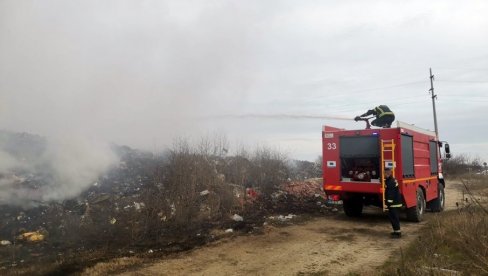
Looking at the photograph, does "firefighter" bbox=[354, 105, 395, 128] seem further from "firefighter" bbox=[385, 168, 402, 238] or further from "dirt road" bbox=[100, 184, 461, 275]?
"dirt road" bbox=[100, 184, 461, 275]

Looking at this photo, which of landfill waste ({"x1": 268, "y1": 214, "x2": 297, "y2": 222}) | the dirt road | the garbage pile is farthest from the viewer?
the garbage pile

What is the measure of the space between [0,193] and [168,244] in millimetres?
4805

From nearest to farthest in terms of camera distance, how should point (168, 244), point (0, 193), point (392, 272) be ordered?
point (392, 272) → point (168, 244) → point (0, 193)

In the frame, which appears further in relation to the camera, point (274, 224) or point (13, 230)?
point (274, 224)

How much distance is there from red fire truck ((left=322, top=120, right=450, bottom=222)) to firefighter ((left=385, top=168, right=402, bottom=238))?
0.61m

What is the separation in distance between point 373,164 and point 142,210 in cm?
611

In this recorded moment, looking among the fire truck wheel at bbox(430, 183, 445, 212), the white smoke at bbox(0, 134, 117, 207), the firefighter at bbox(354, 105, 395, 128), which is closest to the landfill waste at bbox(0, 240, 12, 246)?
the white smoke at bbox(0, 134, 117, 207)

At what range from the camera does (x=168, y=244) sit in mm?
8117

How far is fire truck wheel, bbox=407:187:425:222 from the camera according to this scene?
1058cm

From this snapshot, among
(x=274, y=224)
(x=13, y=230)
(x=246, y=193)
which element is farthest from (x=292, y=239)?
(x=13, y=230)

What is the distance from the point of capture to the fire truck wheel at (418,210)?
34.7 ft

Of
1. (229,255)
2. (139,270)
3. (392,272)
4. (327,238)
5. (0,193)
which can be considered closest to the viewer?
(392,272)

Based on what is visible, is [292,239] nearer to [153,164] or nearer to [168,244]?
[168,244]

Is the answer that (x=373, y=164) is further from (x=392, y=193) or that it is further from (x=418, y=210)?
(x=418, y=210)
